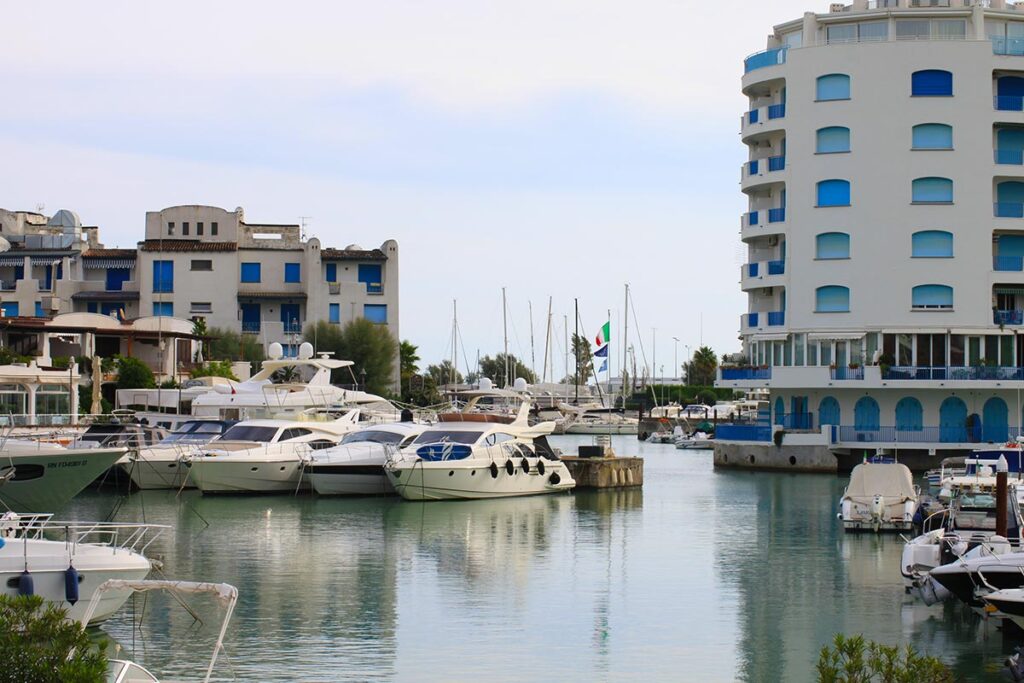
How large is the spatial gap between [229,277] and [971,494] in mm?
71132

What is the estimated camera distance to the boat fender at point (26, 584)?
20.2 metres

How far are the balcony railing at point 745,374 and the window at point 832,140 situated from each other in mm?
10618

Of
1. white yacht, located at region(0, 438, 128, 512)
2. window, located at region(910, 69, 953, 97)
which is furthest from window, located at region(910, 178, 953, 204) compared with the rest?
white yacht, located at region(0, 438, 128, 512)

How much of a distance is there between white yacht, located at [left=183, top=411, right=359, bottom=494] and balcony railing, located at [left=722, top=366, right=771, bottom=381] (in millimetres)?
25589

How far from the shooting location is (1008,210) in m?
65.4

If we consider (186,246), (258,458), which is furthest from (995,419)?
(186,246)

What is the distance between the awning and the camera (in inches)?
3883

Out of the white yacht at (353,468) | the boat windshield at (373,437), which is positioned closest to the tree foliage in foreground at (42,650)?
the white yacht at (353,468)

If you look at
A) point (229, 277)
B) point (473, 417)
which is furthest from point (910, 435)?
point (229, 277)

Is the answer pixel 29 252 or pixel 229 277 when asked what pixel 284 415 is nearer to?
pixel 229 277

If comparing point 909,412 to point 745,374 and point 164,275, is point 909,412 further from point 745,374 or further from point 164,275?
point 164,275

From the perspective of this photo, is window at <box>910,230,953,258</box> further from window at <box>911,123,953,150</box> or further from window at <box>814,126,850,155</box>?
window at <box>814,126,850,155</box>

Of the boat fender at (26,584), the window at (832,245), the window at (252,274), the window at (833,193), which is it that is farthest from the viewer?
the window at (252,274)

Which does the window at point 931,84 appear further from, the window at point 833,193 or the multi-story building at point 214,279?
the multi-story building at point 214,279
